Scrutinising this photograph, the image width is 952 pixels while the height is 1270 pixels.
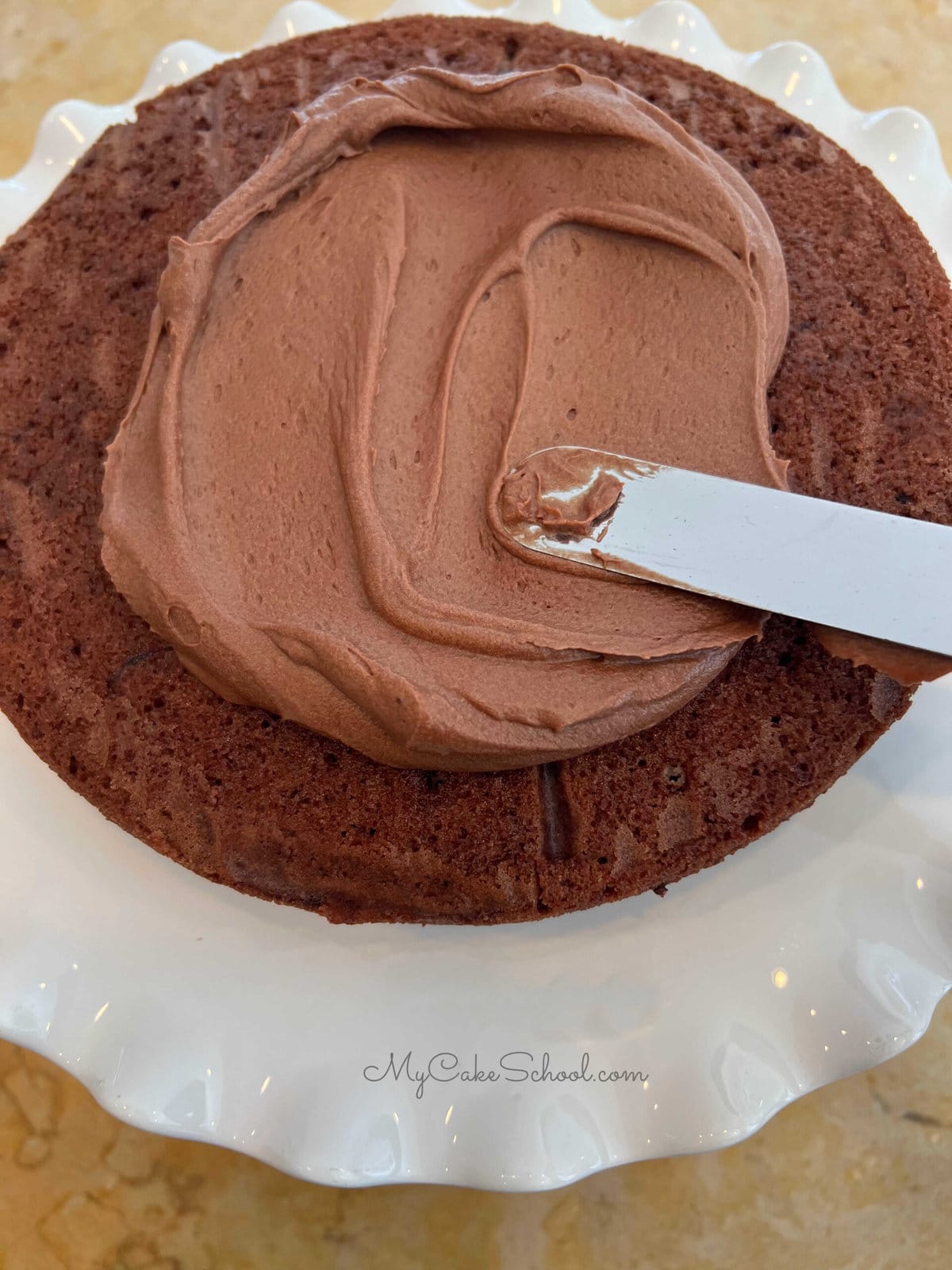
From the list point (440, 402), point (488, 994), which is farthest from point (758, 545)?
point (488, 994)

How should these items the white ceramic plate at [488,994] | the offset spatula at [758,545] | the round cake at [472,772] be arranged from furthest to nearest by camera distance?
the white ceramic plate at [488,994] → the round cake at [472,772] → the offset spatula at [758,545]

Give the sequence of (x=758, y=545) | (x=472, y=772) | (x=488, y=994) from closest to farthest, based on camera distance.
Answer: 1. (x=758, y=545)
2. (x=472, y=772)
3. (x=488, y=994)

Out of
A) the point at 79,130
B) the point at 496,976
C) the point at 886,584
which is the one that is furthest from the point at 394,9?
the point at 496,976

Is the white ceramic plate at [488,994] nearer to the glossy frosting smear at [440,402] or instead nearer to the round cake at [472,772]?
the round cake at [472,772]

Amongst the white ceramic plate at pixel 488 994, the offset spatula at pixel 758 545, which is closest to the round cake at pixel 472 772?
the offset spatula at pixel 758 545

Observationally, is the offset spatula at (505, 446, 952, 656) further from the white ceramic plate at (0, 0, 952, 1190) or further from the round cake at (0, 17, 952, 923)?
the white ceramic plate at (0, 0, 952, 1190)

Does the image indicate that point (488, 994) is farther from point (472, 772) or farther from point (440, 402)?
point (440, 402)

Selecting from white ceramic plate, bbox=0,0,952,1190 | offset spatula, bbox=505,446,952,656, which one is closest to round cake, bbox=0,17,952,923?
offset spatula, bbox=505,446,952,656
